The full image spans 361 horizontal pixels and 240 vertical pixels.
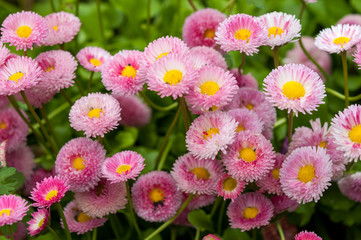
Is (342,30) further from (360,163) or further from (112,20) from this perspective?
(112,20)

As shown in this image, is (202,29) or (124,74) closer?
(124,74)

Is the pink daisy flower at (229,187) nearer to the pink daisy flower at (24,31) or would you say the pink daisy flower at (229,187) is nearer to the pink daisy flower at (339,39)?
the pink daisy flower at (339,39)

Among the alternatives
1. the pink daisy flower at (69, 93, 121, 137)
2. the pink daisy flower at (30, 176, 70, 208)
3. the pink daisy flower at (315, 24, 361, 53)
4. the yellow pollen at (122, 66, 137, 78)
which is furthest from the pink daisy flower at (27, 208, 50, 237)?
the pink daisy flower at (315, 24, 361, 53)

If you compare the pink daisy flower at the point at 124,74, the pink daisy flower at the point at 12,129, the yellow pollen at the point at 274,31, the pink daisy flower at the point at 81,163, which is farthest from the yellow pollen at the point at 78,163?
the yellow pollen at the point at 274,31

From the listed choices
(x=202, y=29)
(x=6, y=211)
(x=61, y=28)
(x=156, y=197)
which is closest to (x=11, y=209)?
(x=6, y=211)

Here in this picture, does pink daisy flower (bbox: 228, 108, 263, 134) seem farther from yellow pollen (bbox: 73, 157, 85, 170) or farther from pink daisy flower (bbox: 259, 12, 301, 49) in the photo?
yellow pollen (bbox: 73, 157, 85, 170)

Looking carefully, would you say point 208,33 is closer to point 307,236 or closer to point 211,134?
point 211,134

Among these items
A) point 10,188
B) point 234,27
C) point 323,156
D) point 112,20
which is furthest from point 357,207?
point 112,20
